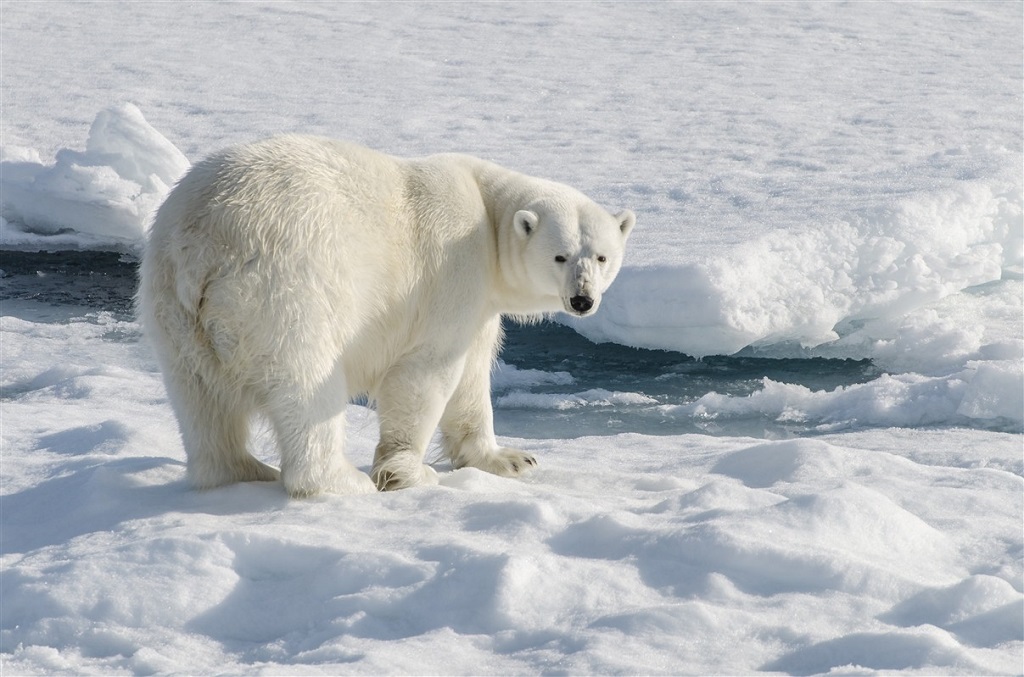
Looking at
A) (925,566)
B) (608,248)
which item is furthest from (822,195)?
(925,566)

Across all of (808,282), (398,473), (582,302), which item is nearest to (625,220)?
(582,302)

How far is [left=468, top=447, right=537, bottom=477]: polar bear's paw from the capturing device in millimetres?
4223

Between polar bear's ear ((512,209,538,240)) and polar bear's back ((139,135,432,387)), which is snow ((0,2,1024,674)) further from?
polar bear's ear ((512,209,538,240))

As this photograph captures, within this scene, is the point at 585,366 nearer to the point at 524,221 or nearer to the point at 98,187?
the point at 524,221

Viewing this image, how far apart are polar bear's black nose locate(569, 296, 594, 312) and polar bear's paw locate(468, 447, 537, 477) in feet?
2.28

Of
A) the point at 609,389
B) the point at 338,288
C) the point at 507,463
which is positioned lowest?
the point at 609,389

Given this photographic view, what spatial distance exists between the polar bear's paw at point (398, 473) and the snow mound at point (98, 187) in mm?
→ 4764

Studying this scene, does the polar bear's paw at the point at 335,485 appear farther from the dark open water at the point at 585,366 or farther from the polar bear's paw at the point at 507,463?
the dark open water at the point at 585,366

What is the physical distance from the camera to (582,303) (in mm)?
3877

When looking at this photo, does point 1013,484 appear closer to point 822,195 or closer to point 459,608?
point 459,608

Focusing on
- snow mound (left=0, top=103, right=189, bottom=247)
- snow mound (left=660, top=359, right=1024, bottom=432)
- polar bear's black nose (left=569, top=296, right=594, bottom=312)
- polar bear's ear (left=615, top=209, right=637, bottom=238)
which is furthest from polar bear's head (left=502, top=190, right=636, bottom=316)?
snow mound (left=0, top=103, right=189, bottom=247)

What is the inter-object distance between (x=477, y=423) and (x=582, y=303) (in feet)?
2.44

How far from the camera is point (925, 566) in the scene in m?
2.95

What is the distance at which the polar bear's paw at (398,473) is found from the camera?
3812 millimetres
